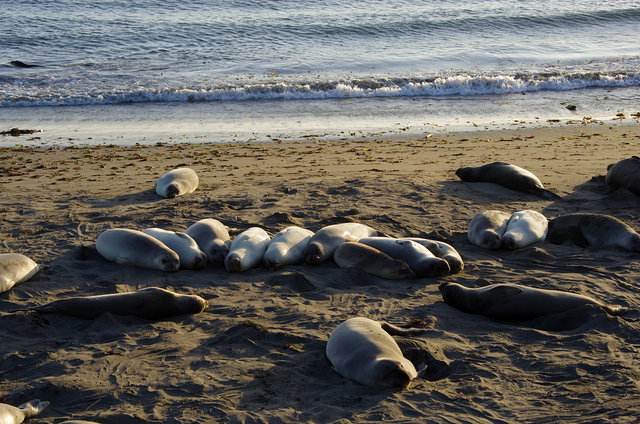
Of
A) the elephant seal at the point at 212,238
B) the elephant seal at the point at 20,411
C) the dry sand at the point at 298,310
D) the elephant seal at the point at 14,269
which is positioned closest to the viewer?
the elephant seal at the point at 20,411

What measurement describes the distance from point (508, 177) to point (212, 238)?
4225 millimetres

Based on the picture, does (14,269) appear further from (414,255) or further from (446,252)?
(446,252)

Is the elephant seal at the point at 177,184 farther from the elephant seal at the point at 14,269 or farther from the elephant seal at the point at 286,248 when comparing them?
the elephant seal at the point at 14,269

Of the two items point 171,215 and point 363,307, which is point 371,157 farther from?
point 363,307

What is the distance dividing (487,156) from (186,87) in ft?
32.1

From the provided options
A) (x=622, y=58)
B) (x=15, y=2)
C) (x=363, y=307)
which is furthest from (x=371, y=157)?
(x=15, y=2)

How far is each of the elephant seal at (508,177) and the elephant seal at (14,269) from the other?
565 cm

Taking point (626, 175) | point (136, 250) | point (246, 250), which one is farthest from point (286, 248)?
point (626, 175)

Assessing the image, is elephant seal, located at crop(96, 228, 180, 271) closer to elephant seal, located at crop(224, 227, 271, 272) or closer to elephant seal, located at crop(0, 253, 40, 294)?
elephant seal, located at crop(224, 227, 271, 272)

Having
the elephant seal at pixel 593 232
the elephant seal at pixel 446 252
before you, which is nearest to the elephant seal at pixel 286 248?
the elephant seal at pixel 446 252

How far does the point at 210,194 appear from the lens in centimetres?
918

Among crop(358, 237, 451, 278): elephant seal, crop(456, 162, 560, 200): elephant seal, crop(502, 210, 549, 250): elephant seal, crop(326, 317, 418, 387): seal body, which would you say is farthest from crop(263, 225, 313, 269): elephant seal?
crop(456, 162, 560, 200): elephant seal

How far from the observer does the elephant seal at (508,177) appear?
9.08 meters

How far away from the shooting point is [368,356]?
4.59 metres
